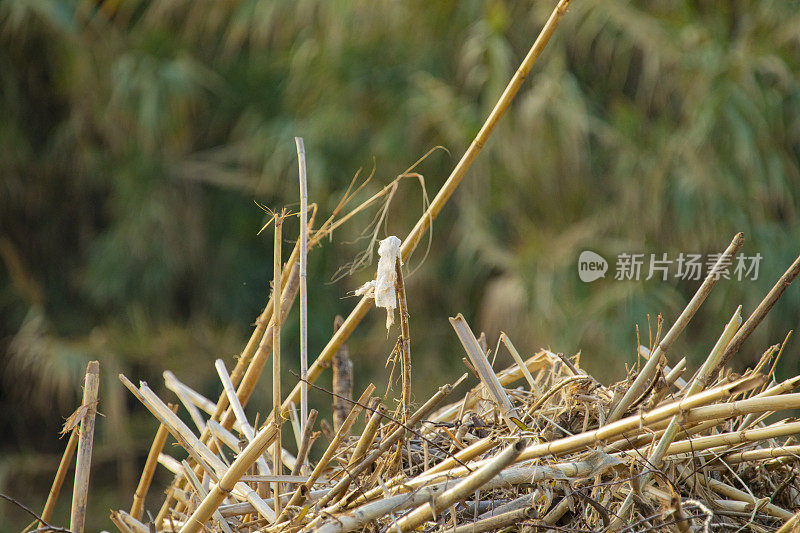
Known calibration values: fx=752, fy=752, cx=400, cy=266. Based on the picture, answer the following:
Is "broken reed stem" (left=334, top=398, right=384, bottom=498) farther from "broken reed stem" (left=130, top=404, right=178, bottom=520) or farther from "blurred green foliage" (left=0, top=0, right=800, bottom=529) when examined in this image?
"blurred green foliage" (left=0, top=0, right=800, bottom=529)

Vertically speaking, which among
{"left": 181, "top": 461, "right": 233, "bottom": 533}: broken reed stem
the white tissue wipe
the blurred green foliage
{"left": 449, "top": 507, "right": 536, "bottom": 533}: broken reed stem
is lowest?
the blurred green foliage

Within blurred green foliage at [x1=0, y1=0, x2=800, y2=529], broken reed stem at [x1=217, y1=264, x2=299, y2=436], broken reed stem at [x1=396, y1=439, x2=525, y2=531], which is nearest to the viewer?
broken reed stem at [x1=396, y1=439, x2=525, y2=531]

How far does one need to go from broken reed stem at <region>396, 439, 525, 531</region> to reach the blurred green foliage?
0.89m

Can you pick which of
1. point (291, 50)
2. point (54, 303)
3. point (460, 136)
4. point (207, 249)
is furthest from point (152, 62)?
point (460, 136)

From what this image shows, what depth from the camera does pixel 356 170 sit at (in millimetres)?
1390

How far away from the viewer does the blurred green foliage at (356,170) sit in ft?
3.59

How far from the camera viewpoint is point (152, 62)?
144 centimetres

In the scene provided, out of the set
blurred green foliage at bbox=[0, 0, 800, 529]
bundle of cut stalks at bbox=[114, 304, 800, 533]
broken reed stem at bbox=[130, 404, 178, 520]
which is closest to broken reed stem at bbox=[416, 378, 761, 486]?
bundle of cut stalks at bbox=[114, 304, 800, 533]

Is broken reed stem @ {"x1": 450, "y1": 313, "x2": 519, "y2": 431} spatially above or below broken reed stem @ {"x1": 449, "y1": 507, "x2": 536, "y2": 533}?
above

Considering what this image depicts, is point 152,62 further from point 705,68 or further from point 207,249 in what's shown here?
point 705,68

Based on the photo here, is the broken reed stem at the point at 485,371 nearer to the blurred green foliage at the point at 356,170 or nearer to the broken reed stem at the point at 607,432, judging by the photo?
the broken reed stem at the point at 607,432

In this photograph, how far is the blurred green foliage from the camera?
3.59ft

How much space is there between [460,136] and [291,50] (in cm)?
45

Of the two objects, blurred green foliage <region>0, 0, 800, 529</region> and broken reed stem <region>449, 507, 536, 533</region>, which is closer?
broken reed stem <region>449, 507, 536, 533</region>
